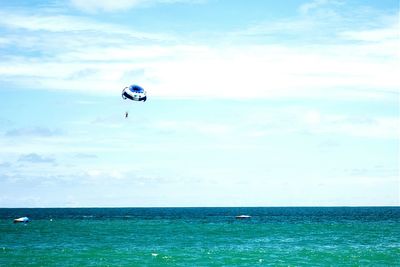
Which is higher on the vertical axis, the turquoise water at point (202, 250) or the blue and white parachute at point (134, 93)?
the blue and white parachute at point (134, 93)

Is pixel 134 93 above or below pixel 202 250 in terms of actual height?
above

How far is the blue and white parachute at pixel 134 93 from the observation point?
213 feet

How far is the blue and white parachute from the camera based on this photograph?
6494cm

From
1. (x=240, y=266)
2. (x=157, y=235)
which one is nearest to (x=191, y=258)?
(x=240, y=266)

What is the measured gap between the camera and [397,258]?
234 feet

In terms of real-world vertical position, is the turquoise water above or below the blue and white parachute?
below

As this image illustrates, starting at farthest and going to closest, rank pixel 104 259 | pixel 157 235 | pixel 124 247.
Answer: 1. pixel 157 235
2. pixel 124 247
3. pixel 104 259

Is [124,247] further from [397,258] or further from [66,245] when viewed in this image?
[397,258]

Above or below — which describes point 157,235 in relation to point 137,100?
below

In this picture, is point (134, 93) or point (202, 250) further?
point (202, 250)

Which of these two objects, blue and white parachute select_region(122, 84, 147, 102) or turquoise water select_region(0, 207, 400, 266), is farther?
turquoise water select_region(0, 207, 400, 266)

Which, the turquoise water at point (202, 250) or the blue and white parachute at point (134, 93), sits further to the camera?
the turquoise water at point (202, 250)

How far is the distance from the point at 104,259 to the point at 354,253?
33125 mm

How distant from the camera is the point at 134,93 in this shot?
213ft
